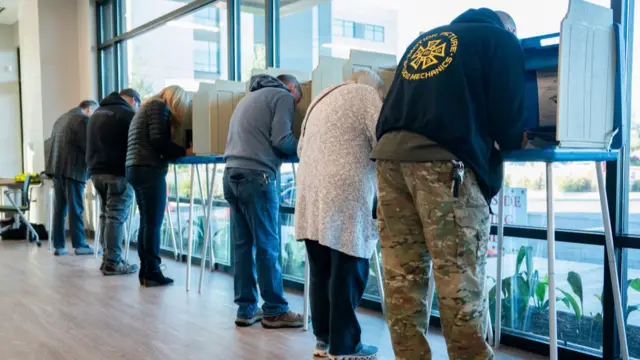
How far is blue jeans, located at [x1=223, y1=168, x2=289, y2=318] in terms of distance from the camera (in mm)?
2830

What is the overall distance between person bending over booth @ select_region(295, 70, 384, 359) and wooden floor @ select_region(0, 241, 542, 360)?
37cm

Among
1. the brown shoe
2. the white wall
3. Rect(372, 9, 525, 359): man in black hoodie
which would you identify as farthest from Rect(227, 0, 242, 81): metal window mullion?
the white wall

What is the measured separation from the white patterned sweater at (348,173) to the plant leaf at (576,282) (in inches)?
36.1

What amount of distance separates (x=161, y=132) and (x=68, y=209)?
2.43 metres

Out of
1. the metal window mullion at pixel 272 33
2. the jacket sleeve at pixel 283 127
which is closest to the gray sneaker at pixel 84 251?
the metal window mullion at pixel 272 33

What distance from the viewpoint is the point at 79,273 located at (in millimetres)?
4590

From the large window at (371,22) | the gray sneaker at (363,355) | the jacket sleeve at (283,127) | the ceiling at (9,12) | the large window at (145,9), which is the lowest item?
the gray sneaker at (363,355)

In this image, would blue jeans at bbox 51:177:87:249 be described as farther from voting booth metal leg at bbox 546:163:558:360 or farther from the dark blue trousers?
voting booth metal leg at bbox 546:163:558:360

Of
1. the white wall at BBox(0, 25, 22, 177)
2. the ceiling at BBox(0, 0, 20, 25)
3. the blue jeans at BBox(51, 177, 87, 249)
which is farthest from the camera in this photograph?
the white wall at BBox(0, 25, 22, 177)

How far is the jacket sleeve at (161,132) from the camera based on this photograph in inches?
145

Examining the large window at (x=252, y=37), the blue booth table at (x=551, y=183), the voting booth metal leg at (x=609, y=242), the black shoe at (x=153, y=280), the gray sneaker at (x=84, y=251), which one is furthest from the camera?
the gray sneaker at (x=84, y=251)

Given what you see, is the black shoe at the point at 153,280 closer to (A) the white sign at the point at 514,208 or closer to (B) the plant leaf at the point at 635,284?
(A) the white sign at the point at 514,208

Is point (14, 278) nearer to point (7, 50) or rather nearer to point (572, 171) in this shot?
point (572, 171)

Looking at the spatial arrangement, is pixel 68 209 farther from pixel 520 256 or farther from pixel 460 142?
pixel 460 142
